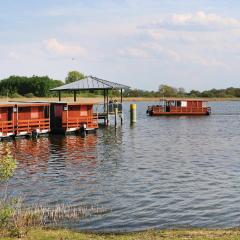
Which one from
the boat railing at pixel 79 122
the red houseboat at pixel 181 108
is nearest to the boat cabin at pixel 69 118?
the boat railing at pixel 79 122

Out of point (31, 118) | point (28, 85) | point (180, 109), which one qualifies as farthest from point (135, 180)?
point (28, 85)

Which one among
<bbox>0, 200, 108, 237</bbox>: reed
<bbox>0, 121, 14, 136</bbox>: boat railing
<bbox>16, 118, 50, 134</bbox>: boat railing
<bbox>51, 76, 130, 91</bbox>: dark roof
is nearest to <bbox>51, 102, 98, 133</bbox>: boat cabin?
<bbox>16, 118, 50, 134</bbox>: boat railing

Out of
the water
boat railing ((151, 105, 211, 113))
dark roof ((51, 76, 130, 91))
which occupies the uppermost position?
dark roof ((51, 76, 130, 91))

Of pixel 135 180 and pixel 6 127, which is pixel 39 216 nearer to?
pixel 135 180

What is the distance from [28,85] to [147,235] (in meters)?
152

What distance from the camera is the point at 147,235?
49.6ft

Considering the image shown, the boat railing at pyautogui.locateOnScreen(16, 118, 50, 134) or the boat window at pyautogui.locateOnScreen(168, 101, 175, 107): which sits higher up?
the boat window at pyautogui.locateOnScreen(168, 101, 175, 107)

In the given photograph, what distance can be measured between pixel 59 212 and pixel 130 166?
45.1 ft

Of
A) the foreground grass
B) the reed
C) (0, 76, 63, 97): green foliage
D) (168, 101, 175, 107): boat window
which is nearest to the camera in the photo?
the foreground grass

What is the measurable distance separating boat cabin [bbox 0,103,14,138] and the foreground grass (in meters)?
32.6

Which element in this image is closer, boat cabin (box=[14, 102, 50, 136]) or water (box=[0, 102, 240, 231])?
water (box=[0, 102, 240, 231])

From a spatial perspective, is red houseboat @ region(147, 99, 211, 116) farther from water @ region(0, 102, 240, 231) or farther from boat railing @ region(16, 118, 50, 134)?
water @ region(0, 102, 240, 231)

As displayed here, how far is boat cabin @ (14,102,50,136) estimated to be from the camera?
163 ft

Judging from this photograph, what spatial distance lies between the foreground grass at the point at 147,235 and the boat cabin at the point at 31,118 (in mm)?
34661
